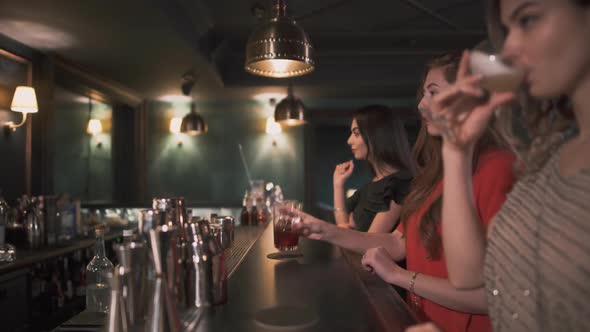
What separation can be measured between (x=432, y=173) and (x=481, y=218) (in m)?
0.31

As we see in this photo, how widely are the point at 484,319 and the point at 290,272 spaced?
2.10 ft

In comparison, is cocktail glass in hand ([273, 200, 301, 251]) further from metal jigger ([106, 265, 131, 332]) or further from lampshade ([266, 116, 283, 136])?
lampshade ([266, 116, 283, 136])

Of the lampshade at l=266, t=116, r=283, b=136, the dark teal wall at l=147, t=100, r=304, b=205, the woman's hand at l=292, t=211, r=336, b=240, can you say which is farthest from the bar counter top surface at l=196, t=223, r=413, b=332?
the dark teal wall at l=147, t=100, r=304, b=205

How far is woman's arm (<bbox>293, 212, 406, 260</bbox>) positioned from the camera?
1841mm

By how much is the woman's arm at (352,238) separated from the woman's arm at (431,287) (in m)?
0.43

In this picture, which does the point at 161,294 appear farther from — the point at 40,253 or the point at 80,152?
the point at 80,152

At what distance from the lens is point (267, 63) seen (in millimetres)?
2588

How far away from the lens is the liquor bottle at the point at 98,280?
130 cm

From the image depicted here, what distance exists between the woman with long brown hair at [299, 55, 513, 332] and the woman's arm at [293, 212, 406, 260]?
394 millimetres

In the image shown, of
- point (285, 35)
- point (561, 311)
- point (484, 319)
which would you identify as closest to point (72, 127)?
point (285, 35)

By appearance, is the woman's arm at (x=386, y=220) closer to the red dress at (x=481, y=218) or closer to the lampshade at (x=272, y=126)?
the red dress at (x=481, y=218)

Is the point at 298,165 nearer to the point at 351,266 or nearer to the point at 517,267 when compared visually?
the point at 351,266

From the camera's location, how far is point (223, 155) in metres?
7.07

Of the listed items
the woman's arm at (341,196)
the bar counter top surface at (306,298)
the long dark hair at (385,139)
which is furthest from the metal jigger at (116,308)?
the woman's arm at (341,196)
